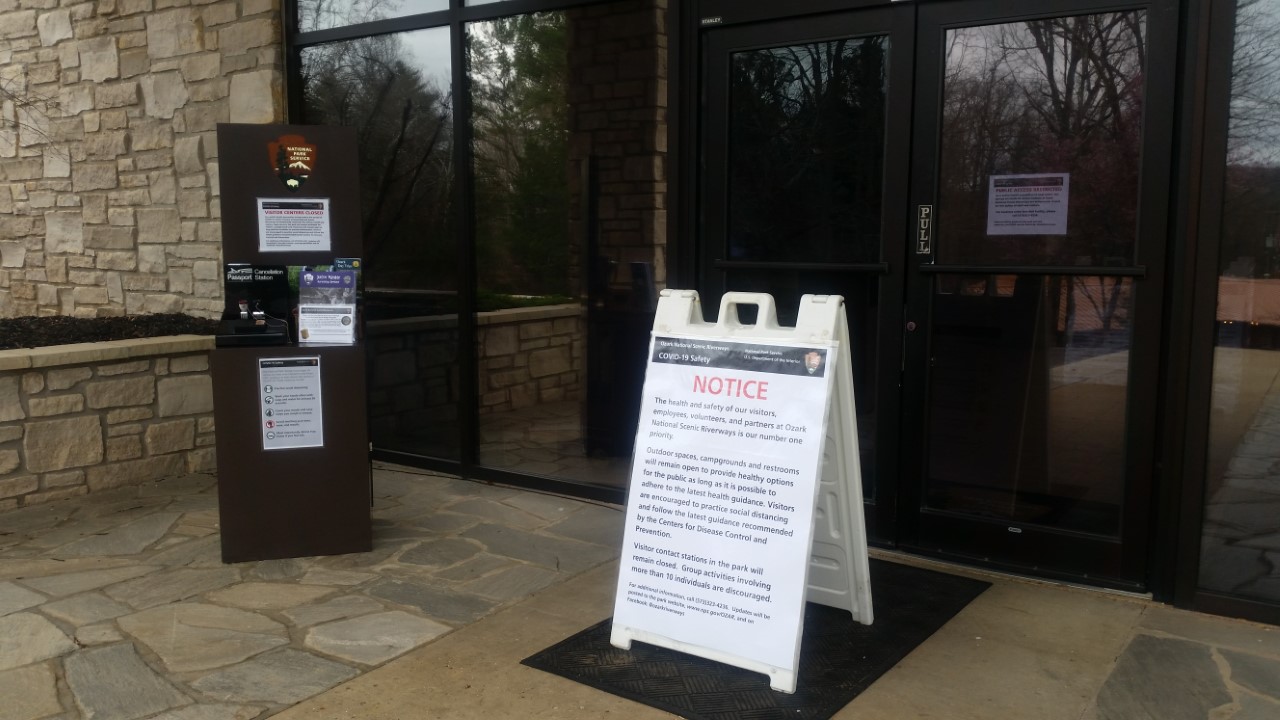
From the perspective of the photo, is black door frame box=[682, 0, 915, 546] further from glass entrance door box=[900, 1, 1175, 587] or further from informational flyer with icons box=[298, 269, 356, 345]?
informational flyer with icons box=[298, 269, 356, 345]

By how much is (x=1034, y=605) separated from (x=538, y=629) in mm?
1891

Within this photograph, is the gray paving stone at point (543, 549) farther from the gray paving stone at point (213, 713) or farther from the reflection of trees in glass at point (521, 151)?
the gray paving stone at point (213, 713)

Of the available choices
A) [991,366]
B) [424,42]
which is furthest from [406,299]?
[991,366]

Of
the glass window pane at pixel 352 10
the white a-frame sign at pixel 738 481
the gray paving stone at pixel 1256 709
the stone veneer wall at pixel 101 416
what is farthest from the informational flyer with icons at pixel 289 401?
the gray paving stone at pixel 1256 709

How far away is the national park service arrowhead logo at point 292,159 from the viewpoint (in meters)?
4.32

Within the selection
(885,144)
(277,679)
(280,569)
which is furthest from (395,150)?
Result: (277,679)

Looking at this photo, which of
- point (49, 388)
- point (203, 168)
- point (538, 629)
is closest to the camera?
point (538, 629)

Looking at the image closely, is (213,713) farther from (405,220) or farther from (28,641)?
(405,220)

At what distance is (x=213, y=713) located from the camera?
2994mm

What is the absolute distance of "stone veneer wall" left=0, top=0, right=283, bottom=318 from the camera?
263 inches

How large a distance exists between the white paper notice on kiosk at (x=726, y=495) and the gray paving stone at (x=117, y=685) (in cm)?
145

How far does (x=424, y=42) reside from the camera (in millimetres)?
5848

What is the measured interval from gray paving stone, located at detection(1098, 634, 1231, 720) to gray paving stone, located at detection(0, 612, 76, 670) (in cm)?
342

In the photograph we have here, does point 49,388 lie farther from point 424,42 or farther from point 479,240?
point 424,42
